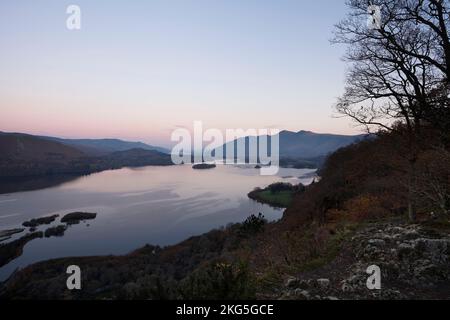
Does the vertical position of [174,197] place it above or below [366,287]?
below

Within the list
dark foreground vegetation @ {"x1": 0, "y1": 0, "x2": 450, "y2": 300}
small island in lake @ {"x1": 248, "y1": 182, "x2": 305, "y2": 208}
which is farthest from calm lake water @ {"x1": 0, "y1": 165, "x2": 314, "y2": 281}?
dark foreground vegetation @ {"x1": 0, "y1": 0, "x2": 450, "y2": 300}

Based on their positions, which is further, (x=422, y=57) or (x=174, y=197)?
(x=174, y=197)

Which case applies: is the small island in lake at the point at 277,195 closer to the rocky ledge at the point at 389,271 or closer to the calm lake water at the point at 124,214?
the calm lake water at the point at 124,214

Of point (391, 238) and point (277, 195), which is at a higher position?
point (391, 238)

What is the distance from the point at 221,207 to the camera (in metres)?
68.4

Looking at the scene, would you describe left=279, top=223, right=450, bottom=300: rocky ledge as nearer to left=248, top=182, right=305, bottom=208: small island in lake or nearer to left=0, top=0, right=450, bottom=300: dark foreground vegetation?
left=0, top=0, right=450, bottom=300: dark foreground vegetation

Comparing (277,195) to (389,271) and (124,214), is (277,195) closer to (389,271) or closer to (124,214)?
(124,214)

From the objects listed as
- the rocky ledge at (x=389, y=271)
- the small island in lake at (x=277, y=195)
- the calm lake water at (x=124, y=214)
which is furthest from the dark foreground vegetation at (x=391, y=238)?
the small island in lake at (x=277, y=195)

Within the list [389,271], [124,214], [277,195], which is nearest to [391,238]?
[389,271]

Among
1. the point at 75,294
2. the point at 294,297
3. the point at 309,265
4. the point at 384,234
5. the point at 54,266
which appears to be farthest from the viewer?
the point at 54,266

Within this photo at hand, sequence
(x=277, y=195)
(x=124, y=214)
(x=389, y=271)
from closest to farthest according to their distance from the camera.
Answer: (x=389, y=271), (x=124, y=214), (x=277, y=195)

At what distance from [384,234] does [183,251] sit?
110ft
